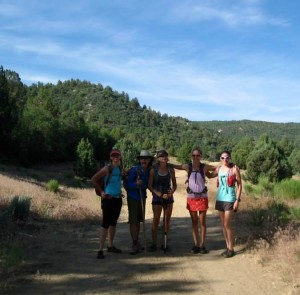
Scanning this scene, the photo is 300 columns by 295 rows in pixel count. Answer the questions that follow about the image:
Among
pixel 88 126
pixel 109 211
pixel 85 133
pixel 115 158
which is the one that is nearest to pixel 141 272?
pixel 109 211

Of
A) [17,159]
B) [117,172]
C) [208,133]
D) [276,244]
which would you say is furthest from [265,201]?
[208,133]

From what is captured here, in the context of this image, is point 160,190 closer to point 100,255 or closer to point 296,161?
point 100,255

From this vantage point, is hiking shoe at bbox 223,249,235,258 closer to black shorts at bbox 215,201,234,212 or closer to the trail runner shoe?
the trail runner shoe

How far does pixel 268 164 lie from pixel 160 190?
1319 inches

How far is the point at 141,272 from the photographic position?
22.6 ft

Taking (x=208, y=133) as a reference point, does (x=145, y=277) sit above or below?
below

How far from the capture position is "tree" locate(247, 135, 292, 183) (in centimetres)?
3956

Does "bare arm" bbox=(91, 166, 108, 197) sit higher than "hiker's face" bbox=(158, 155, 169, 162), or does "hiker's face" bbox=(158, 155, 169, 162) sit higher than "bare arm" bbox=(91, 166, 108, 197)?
"hiker's face" bbox=(158, 155, 169, 162)

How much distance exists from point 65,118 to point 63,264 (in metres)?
74.5

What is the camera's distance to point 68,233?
10.8 metres

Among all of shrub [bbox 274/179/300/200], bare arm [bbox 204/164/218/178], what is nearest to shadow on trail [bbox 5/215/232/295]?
bare arm [bbox 204/164/218/178]

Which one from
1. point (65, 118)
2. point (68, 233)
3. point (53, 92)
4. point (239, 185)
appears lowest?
point (68, 233)

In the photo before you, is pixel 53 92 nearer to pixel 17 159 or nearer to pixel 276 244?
pixel 17 159

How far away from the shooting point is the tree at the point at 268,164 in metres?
39.6
